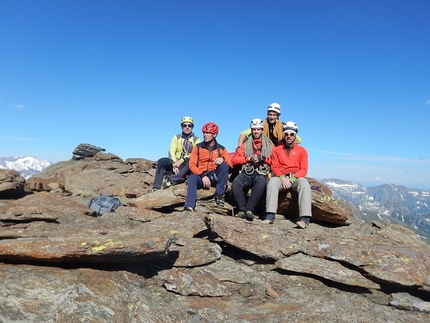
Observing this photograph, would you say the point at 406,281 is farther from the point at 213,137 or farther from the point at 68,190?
the point at 68,190

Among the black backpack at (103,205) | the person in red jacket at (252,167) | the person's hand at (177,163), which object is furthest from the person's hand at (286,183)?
the black backpack at (103,205)

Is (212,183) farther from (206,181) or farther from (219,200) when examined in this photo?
(219,200)

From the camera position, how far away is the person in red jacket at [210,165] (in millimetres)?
15508

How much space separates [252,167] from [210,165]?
2326 millimetres

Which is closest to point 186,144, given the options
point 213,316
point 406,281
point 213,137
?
point 213,137

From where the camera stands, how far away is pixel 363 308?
9.00 metres

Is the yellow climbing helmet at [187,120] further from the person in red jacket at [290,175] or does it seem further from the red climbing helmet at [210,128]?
the person in red jacket at [290,175]

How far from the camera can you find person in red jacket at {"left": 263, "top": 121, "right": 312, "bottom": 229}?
14.4 m

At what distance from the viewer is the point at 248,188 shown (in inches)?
625

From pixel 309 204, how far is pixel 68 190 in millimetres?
18853

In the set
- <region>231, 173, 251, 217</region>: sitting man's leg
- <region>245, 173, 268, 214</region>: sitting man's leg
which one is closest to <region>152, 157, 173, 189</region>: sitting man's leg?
<region>231, 173, 251, 217</region>: sitting man's leg

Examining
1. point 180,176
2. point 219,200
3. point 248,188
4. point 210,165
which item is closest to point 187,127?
point 180,176

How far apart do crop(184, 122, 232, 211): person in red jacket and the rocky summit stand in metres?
0.88

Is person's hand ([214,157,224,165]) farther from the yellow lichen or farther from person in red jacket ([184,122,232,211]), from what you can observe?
the yellow lichen
